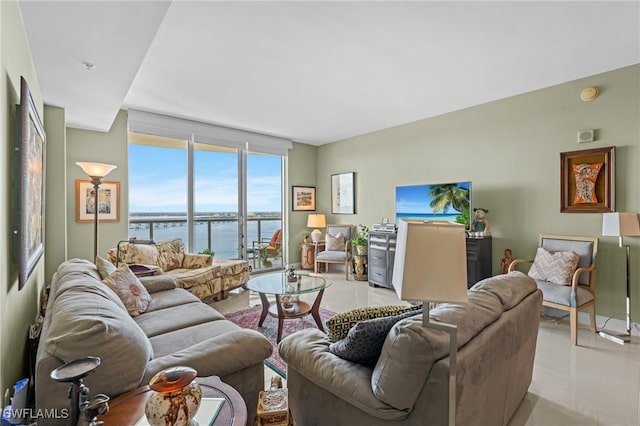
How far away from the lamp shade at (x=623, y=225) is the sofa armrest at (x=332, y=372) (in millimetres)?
2955

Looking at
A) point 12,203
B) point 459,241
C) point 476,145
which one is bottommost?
point 459,241

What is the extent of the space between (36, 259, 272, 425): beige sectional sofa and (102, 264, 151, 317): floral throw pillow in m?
0.15

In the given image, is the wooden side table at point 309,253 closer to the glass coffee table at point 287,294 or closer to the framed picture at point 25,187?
the glass coffee table at point 287,294

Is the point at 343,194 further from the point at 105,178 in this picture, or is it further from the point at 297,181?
the point at 105,178

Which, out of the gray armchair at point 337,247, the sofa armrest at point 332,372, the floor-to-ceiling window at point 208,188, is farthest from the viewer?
the gray armchair at point 337,247

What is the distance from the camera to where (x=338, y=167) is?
6516 millimetres

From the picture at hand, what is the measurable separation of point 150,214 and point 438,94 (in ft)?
14.7

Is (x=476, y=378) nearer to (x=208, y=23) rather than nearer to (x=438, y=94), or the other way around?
(x=208, y=23)

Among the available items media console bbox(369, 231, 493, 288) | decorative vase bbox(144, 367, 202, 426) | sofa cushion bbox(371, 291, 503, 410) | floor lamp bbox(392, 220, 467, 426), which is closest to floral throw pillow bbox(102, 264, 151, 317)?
decorative vase bbox(144, 367, 202, 426)

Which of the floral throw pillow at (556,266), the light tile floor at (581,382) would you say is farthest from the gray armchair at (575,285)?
the light tile floor at (581,382)

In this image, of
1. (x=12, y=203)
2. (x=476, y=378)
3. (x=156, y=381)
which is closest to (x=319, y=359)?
(x=476, y=378)

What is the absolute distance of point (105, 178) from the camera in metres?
4.37

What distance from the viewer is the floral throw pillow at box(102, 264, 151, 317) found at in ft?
7.77

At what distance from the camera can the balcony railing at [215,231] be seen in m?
4.88
